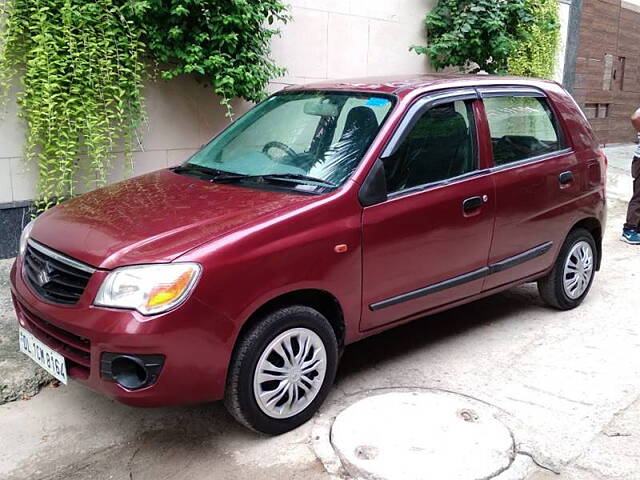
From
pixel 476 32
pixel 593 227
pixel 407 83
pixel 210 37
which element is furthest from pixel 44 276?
pixel 476 32

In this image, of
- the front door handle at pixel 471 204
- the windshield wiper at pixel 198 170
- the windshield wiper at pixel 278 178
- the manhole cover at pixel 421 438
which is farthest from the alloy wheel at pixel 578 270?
the windshield wiper at pixel 198 170

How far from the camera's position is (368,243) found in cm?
345

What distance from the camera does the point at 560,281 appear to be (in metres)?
4.91

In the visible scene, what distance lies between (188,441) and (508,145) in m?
2.75

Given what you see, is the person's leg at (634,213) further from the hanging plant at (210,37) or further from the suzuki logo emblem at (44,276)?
the suzuki logo emblem at (44,276)

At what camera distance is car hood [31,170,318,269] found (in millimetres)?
2912

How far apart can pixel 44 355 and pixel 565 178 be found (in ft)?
11.7

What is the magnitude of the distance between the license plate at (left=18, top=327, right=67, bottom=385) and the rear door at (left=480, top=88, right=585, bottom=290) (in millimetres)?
2584

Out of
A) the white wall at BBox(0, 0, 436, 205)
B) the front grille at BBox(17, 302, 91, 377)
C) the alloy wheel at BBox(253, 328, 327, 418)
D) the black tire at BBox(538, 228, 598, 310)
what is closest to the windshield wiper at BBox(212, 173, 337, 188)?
the alloy wheel at BBox(253, 328, 327, 418)

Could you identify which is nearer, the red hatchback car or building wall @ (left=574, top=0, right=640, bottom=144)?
the red hatchback car

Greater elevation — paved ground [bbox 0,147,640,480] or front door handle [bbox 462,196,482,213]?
front door handle [bbox 462,196,482,213]

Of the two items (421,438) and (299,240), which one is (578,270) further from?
(299,240)

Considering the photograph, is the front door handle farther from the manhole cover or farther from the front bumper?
the front bumper

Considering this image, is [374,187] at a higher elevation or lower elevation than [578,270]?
higher
